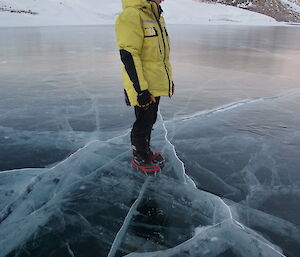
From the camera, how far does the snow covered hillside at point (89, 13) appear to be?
22.2 meters

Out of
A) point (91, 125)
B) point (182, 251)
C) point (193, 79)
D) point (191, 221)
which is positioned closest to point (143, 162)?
point (191, 221)

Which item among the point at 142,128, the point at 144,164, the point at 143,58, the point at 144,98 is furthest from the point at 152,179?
the point at 143,58

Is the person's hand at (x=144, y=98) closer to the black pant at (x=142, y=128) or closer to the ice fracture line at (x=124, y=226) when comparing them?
the black pant at (x=142, y=128)

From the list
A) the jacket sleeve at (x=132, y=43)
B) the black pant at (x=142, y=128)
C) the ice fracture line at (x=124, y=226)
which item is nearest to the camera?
the ice fracture line at (x=124, y=226)

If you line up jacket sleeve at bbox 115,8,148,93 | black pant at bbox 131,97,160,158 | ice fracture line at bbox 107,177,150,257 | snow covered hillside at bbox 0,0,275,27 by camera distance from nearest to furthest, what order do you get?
ice fracture line at bbox 107,177,150,257 < jacket sleeve at bbox 115,8,148,93 < black pant at bbox 131,97,160,158 < snow covered hillside at bbox 0,0,275,27

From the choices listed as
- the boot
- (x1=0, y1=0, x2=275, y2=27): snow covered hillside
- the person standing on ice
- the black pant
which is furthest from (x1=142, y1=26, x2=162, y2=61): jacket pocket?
(x1=0, y1=0, x2=275, y2=27): snow covered hillside

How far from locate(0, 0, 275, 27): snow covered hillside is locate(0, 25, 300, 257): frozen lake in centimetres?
1836

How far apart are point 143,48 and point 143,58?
0.08 meters

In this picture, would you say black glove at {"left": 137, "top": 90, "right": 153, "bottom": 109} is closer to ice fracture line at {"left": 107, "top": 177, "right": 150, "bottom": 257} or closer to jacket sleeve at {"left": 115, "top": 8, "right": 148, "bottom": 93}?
jacket sleeve at {"left": 115, "top": 8, "right": 148, "bottom": 93}

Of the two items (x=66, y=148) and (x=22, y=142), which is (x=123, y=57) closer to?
(x=66, y=148)

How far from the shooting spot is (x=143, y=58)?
2531 millimetres

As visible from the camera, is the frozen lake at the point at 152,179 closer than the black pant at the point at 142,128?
Yes

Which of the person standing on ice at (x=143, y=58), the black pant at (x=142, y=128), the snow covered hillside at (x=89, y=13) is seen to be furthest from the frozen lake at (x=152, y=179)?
the snow covered hillside at (x=89, y=13)

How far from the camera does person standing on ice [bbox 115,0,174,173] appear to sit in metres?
2.34
